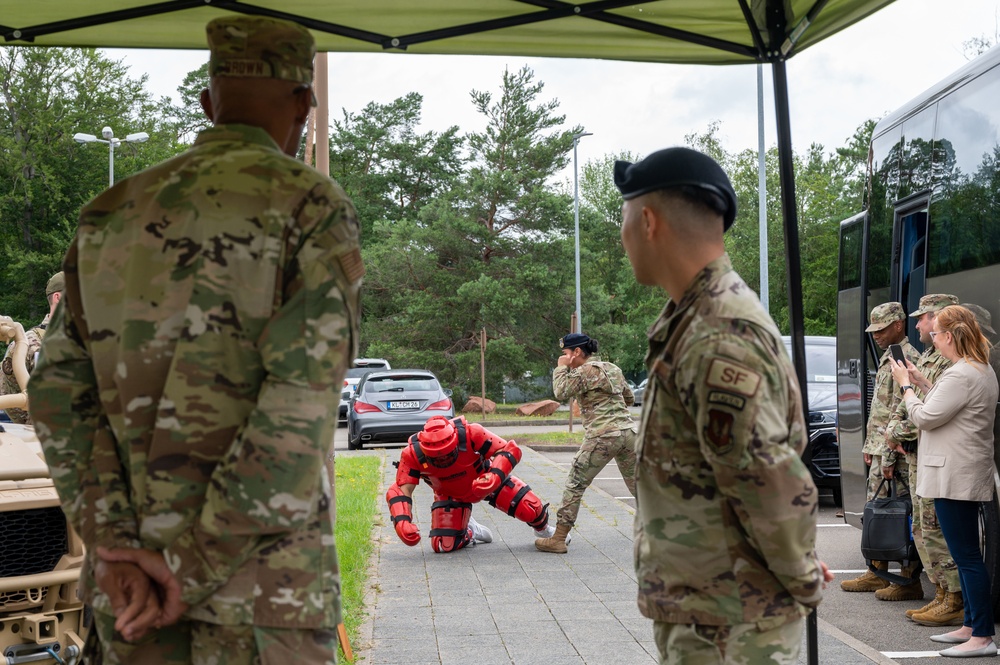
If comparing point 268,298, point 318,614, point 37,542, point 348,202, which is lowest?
point 37,542

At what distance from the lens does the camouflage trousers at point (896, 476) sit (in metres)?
7.64

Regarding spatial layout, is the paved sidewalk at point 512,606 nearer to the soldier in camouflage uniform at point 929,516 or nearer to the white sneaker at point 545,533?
the white sneaker at point 545,533

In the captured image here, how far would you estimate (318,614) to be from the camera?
7.24 feet

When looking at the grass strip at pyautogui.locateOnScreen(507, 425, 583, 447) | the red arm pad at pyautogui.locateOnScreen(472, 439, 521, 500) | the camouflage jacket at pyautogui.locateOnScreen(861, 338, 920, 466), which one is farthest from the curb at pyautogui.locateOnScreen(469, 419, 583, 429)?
the camouflage jacket at pyautogui.locateOnScreen(861, 338, 920, 466)

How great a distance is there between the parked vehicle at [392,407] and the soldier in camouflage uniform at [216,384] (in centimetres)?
2013

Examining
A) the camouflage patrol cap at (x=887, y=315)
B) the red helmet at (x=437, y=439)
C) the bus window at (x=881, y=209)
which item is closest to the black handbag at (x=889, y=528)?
the camouflage patrol cap at (x=887, y=315)

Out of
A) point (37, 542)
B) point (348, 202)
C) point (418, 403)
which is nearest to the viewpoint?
point (348, 202)

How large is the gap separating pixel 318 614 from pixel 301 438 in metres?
0.37

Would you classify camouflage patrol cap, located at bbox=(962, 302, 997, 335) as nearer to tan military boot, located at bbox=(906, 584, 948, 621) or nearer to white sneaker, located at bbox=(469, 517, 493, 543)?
tan military boot, located at bbox=(906, 584, 948, 621)

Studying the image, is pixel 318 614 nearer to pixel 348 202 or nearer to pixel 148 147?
pixel 348 202

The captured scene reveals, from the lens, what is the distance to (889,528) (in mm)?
7445

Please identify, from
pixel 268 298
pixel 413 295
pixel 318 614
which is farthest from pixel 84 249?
pixel 413 295

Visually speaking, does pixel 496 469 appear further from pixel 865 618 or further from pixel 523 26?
pixel 523 26

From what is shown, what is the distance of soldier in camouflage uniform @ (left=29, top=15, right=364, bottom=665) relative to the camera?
2.15 m
